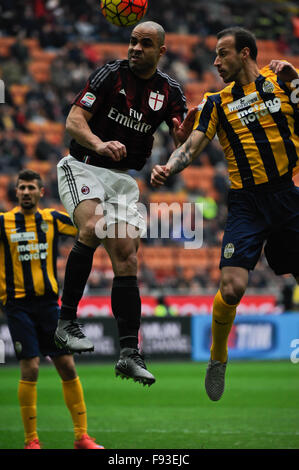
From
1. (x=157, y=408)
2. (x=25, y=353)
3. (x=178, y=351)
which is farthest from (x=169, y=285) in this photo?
(x=25, y=353)

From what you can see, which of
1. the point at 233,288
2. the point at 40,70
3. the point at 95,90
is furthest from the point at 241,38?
the point at 40,70

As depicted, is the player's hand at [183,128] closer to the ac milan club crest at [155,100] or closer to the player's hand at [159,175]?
the ac milan club crest at [155,100]

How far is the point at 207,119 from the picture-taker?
6359mm

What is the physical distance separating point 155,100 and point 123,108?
29 centimetres

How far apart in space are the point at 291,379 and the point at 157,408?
394 centimetres

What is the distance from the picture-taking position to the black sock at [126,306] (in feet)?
19.6

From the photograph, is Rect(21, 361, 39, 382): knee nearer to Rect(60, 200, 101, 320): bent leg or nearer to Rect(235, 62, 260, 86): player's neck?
Rect(60, 200, 101, 320): bent leg

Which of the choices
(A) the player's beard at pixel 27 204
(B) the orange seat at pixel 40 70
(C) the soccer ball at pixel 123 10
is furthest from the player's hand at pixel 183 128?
(B) the orange seat at pixel 40 70

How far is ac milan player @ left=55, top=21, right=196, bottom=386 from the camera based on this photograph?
19.4ft

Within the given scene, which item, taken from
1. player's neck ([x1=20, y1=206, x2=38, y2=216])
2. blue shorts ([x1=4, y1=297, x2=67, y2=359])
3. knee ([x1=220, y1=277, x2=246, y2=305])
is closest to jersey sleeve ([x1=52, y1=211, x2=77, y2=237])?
player's neck ([x1=20, y1=206, x2=38, y2=216])

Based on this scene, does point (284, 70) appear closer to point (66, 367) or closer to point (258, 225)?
point (258, 225)

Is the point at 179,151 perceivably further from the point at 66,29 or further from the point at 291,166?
the point at 66,29

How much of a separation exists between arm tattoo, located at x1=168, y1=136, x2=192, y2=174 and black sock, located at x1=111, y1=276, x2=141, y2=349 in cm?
88

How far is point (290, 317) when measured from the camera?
17031mm
